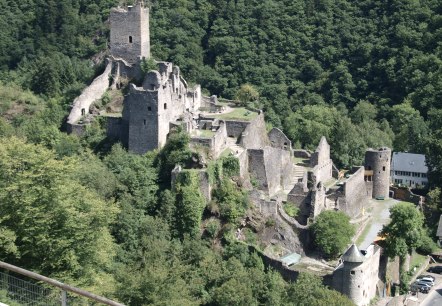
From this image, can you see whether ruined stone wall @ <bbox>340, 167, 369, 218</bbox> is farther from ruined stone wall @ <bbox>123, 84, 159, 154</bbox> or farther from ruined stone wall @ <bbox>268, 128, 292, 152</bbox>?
ruined stone wall @ <bbox>123, 84, 159, 154</bbox>

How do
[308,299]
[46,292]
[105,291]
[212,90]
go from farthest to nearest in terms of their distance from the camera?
[212,90]
[308,299]
[105,291]
[46,292]

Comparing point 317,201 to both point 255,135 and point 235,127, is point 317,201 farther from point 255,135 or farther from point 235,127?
point 235,127

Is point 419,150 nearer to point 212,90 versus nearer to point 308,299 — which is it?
point 212,90

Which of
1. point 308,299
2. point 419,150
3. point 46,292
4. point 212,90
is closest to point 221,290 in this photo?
point 308,299

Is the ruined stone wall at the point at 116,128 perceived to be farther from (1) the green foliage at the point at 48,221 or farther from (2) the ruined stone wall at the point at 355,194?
(1) the green foliage at the point at 48,221

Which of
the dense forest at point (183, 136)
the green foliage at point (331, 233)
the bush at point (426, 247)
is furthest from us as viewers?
the bush at point (426, 247)

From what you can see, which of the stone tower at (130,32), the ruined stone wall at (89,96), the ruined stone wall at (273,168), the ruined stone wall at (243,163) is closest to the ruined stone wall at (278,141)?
the ruined stone wall at (273,168)

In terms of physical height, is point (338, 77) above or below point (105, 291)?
above
